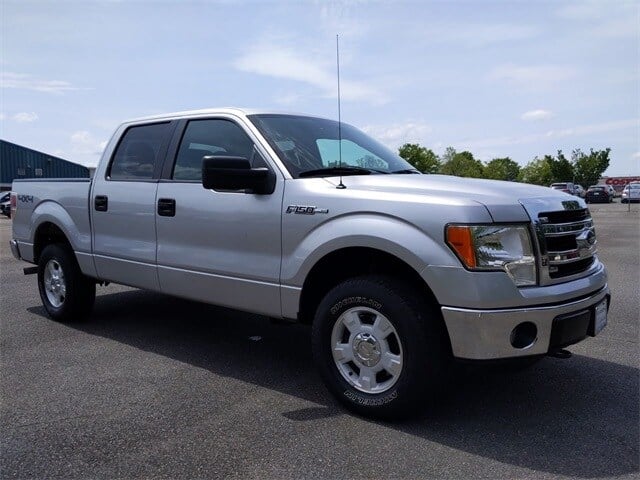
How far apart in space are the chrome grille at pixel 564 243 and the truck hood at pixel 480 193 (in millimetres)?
61

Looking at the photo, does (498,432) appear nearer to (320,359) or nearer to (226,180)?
(320,359)

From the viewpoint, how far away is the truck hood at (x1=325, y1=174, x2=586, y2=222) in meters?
3.27

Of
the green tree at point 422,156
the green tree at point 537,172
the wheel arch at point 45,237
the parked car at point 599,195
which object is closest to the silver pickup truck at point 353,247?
the wheel arch at point 45,237

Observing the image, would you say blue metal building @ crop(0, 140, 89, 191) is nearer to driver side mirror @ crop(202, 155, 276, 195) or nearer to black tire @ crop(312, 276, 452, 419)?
driver side mirror @ crop(202, 155, 276, 195)

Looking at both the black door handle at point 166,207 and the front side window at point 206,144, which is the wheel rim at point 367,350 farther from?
the black door handle at point 166,207

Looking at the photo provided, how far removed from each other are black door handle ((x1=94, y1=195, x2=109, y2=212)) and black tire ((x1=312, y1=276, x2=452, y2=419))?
252cm

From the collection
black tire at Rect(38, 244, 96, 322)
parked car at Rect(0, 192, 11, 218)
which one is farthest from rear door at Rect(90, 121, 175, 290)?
parked car at Rect(0, 192, 11, 218)

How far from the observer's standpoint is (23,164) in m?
44.1

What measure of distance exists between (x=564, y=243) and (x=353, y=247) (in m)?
1.24

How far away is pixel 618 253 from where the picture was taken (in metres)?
12.1

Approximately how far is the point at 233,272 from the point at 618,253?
407 inches

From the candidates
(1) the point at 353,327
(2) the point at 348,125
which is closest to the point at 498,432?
(1) the point at 353,327

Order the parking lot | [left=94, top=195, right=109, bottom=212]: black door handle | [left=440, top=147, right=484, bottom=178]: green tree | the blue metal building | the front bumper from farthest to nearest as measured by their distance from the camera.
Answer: the blue metal building < [left=440, top=147, right=484, bottom=178]: green tree < [left=94, top=195, right=109, bottom=212]: black door handle < the front bumper < the parking lot

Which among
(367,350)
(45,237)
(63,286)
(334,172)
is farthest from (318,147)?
(45,237)
